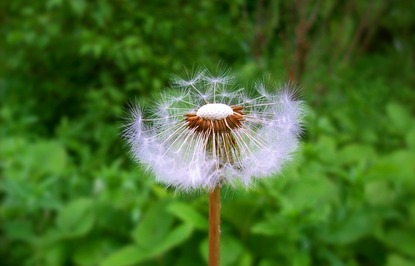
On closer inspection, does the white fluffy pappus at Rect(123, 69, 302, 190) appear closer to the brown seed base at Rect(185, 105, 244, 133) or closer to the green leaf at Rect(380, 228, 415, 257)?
the brown seed base at Rect(185, 105, 244, 133)

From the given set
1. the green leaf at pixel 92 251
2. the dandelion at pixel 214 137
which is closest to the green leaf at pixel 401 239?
the green leaf at pixel 92 251

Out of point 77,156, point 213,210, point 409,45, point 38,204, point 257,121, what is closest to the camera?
point 213,210

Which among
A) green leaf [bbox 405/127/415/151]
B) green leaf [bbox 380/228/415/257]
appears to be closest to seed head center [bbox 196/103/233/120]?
green leaf [bbox 380/228/415/257]

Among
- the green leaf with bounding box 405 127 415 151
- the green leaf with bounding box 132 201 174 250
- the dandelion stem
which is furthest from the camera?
the green leaf with bounding box 405 127 415 151

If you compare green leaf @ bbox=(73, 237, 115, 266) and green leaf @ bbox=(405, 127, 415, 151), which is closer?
green leaf @ bbox=(73, 237, 115, 266)

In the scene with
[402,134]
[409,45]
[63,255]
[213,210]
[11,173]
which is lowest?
[213,210]

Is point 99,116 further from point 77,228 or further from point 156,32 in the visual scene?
point 77,228

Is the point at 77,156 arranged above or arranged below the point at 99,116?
below

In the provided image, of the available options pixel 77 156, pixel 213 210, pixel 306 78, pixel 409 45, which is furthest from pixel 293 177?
pixel 409 45
